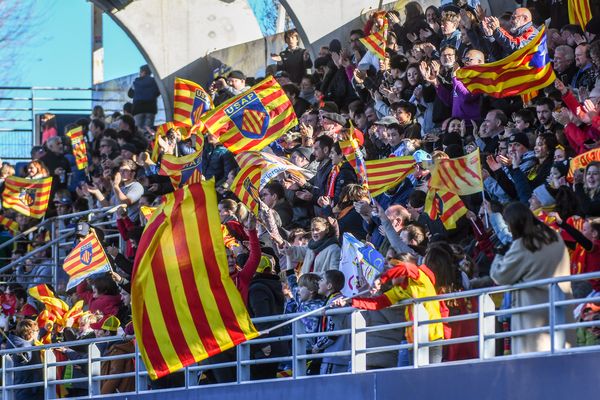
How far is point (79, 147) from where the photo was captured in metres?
27.4

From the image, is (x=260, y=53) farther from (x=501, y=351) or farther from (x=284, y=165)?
(x=501, y=351)

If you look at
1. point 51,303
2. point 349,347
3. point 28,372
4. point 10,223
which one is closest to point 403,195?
point 349,347

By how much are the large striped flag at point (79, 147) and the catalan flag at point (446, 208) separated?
454 inches

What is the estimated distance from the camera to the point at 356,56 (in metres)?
22.9

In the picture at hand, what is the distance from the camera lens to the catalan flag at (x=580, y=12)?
19.2 metres

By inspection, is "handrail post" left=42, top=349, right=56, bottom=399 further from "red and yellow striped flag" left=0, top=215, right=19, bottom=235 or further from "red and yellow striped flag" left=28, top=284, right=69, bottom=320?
"red and yellow striped flag" left=0, top=215, right=19, bottom=235

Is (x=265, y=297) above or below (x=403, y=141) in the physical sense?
below

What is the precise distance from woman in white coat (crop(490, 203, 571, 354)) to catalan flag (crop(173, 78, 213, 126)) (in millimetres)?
10466

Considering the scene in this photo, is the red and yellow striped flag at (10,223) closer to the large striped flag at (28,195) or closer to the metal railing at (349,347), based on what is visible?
the large striped flag at (28,195)

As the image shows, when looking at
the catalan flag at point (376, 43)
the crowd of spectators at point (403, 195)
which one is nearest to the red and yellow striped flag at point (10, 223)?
the crowd of spectators at point (403, 195)

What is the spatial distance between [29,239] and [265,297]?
11.0 m

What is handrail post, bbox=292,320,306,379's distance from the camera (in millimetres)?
15984

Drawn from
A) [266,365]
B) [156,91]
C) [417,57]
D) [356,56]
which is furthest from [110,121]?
[266,365]

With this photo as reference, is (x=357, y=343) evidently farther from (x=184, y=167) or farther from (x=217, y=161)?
(x=217, y=161)
